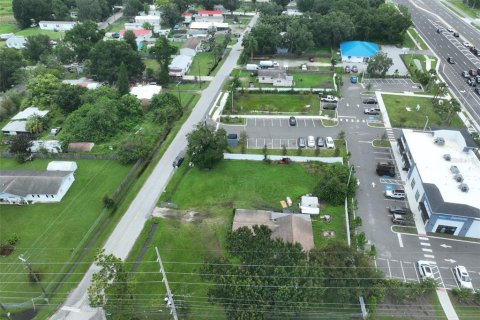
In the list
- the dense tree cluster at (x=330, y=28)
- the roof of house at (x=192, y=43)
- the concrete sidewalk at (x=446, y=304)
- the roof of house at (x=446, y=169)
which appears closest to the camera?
the concrete sidewalk at (x=446, y=304)

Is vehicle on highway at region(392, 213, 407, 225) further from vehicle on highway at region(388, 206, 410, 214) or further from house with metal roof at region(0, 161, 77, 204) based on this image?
house with metal roof at region(0, 161, 77, 204)

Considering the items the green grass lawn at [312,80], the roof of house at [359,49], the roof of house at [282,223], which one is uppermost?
the roof of house at [359,49]

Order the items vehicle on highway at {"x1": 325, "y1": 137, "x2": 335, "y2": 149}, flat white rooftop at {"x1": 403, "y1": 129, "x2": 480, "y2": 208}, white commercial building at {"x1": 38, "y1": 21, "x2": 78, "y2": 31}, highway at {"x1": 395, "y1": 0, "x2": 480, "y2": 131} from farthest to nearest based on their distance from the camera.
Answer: white commercial building at {"x1": 38, "y1": 21, "x2": 78, "y2": 31}, highway at {"x1": 395, "y1": 0, "x2": 480, "y2": 131}, vehicle on highway at {"x1": 325, "y1": 137, "x2": 335, "y2": 149}, flat white rooftop at {"x1": 403, "y1": 129, "x2": 480, "y2": 208}

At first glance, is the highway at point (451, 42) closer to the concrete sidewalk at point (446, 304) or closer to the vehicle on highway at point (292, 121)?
the vehicle on highway at point (292, 121)

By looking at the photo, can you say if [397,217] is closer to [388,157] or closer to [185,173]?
[388,157]

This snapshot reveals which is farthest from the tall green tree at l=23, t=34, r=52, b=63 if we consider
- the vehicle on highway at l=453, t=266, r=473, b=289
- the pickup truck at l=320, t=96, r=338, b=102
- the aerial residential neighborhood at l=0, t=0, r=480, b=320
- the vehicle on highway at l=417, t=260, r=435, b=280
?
the vehicle on highway at l=453, t=266, r=473, b=289

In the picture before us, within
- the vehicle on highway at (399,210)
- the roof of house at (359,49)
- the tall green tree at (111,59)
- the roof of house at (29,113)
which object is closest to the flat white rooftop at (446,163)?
the vehicle on highway at (399,210)

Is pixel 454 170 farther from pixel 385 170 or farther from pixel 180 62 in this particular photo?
pixel 180 62
